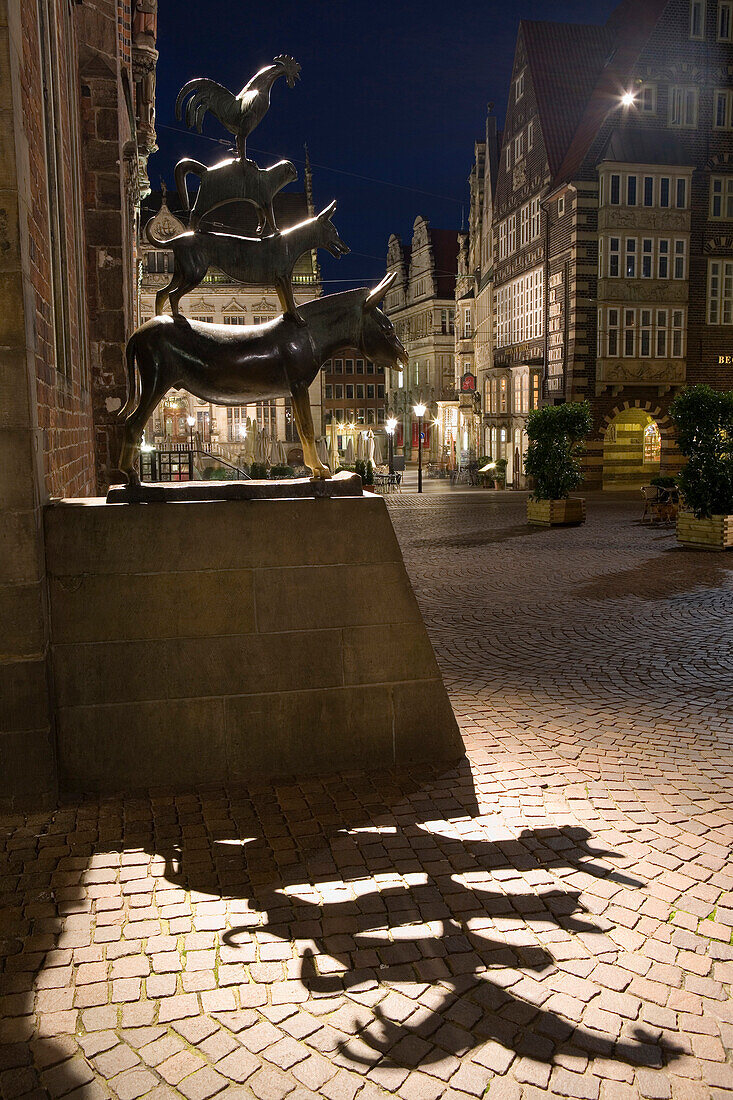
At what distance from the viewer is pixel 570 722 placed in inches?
254

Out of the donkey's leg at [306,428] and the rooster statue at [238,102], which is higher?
the rooster statue at [238,102]

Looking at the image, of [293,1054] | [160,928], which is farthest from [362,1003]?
[160,928]

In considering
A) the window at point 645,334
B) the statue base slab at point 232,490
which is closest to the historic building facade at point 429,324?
the window at point 645,334

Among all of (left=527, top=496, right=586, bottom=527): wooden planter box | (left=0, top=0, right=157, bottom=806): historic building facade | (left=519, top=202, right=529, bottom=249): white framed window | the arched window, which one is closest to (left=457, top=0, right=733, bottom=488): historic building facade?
(left=519, top=202, right=529, bottom=249): white framed window

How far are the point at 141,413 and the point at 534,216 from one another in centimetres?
3555

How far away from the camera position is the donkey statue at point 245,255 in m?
5.41

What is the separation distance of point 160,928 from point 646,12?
4014 cm

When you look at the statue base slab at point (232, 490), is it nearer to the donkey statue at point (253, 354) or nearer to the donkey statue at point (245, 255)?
the donkey statue at point (253, 354)

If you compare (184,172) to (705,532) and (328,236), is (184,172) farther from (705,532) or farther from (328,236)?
(705,532)

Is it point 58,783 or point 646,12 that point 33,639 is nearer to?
point 58,783

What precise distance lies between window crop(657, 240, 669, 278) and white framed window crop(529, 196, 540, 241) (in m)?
5.40

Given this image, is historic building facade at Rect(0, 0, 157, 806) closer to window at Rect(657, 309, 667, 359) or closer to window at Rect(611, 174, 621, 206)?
window at Rect(611, 174, 621, 206)

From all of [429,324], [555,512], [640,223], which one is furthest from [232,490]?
[429,324]

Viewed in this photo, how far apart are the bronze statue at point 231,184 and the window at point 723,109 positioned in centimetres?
3468
